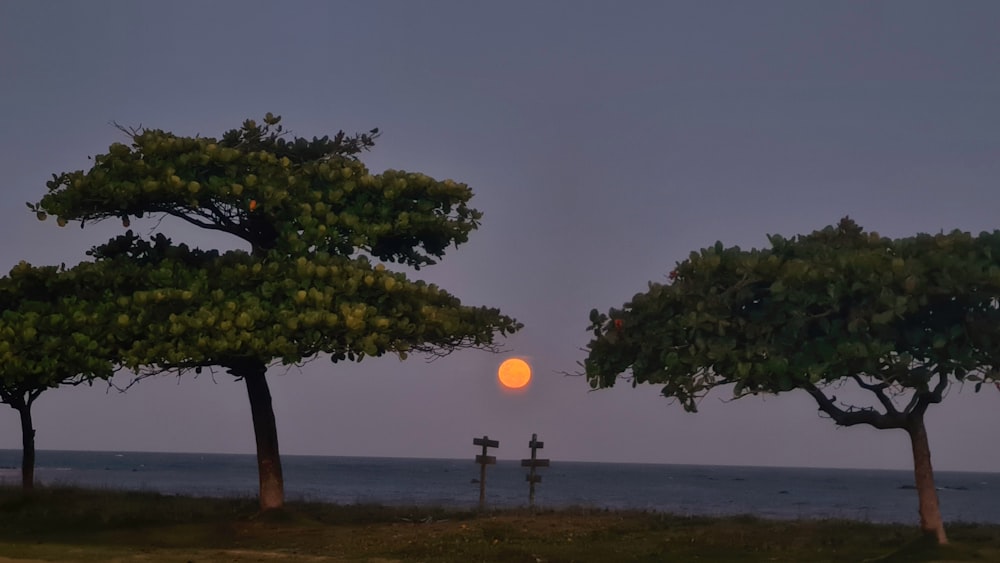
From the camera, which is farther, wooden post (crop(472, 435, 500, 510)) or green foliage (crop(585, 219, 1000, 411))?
wooden post (crop(472, 435, 500, 510))

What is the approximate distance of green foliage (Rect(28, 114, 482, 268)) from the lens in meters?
29.2

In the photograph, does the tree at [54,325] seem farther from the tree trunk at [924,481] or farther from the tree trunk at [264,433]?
the tree trunk at [924,481]

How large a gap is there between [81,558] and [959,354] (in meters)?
19.5

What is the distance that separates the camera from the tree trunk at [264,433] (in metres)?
31.7

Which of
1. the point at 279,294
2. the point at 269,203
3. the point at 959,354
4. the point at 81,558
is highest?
the point at 269,203

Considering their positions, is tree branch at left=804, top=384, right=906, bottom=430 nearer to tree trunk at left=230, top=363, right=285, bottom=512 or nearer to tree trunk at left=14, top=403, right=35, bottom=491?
tree trunk at left=230, top=363, right=285, bottom=512

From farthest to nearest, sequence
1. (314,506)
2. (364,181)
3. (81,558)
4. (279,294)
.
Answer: (314,506) < (364,181) < (279,294) < (81,558)

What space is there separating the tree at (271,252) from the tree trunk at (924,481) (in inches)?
472

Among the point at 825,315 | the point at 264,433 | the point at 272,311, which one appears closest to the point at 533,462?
the point at 264,433

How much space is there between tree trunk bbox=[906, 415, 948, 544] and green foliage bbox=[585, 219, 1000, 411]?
67.4 inches

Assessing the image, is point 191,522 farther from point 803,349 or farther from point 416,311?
point 803,349

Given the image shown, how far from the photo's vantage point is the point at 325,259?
1125 inches

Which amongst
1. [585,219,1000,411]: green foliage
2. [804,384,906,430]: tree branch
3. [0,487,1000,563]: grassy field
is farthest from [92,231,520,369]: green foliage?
[804,384,906,430]: tree branch

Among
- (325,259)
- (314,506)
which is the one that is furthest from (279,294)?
(314,506)
